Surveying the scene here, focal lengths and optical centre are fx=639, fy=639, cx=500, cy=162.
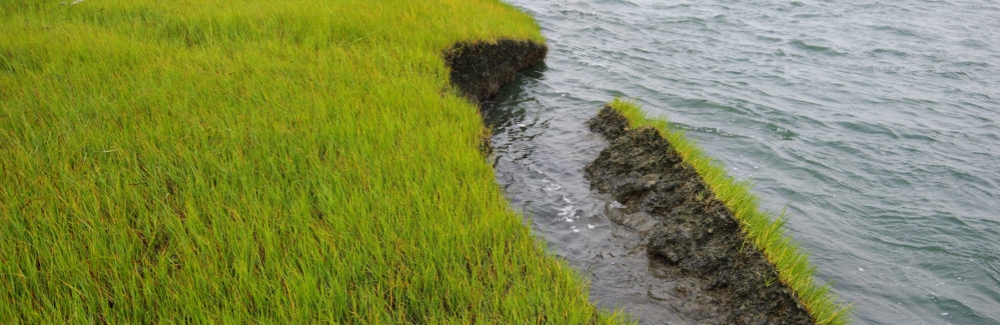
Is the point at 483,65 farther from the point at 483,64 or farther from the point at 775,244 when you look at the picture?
the point at 775,244

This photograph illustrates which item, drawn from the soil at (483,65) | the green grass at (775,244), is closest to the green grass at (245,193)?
the soil at (483,65)

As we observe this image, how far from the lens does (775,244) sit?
4.39m

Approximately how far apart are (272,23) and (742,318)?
628cm

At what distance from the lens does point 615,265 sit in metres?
4.44

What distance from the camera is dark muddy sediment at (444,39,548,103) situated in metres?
7.83

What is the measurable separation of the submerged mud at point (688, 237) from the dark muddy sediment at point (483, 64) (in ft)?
7.60

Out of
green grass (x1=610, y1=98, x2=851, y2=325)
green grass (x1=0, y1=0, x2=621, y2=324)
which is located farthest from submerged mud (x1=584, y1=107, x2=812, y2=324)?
green grass (x1=0, y1=0, x2=621, y2=324)

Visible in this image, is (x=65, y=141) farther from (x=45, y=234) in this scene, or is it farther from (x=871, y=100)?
(x=871, y=100)

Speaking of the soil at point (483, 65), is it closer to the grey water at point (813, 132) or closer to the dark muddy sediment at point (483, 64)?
the dark muddy sediment at point (483, 64)

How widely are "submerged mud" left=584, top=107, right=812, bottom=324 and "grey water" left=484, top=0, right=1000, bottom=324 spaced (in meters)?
0.15

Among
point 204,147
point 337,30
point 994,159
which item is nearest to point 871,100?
point 994,159

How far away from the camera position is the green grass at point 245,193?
3.22 metres

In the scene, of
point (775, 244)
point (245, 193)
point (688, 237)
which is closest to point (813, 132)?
point (775, 244)

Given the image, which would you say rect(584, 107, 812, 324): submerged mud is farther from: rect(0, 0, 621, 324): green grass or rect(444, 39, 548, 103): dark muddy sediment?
rect(444, 39, 548, 103): dark muddy sediment
